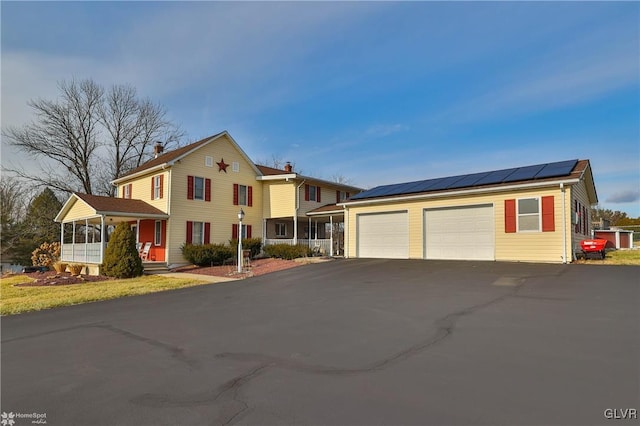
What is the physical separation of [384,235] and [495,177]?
572cm

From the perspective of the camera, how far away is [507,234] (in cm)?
1455

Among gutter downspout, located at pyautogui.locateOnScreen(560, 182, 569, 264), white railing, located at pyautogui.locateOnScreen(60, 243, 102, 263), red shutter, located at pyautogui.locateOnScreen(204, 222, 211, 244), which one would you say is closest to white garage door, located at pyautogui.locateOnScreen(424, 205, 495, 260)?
gutter downspout, located at pyautogui.locateOnScreen(560, 182, 569, 264)

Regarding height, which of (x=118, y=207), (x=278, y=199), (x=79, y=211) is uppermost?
(x=278, y=199)

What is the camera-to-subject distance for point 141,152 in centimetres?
3394

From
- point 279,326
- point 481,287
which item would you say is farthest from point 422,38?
point 279,326

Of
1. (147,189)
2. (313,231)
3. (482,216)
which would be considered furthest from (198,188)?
(482,216)

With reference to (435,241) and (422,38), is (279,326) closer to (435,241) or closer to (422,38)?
(422,38)

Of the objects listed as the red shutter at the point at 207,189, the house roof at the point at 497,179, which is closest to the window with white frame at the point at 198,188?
the red shutter at the point at 207,189

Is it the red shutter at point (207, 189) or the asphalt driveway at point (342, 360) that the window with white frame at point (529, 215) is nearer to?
the asphalt driveway at point (342, 360)

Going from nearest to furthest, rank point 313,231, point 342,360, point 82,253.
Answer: point 342,360 → point 82,253 → point 313,231

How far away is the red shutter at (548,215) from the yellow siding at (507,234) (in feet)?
0.38

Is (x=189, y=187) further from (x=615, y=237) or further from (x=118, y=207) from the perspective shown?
(x=615, y=237)

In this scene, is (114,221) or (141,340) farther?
(114,221)

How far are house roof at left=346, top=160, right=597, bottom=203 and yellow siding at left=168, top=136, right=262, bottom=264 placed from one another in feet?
26.1
